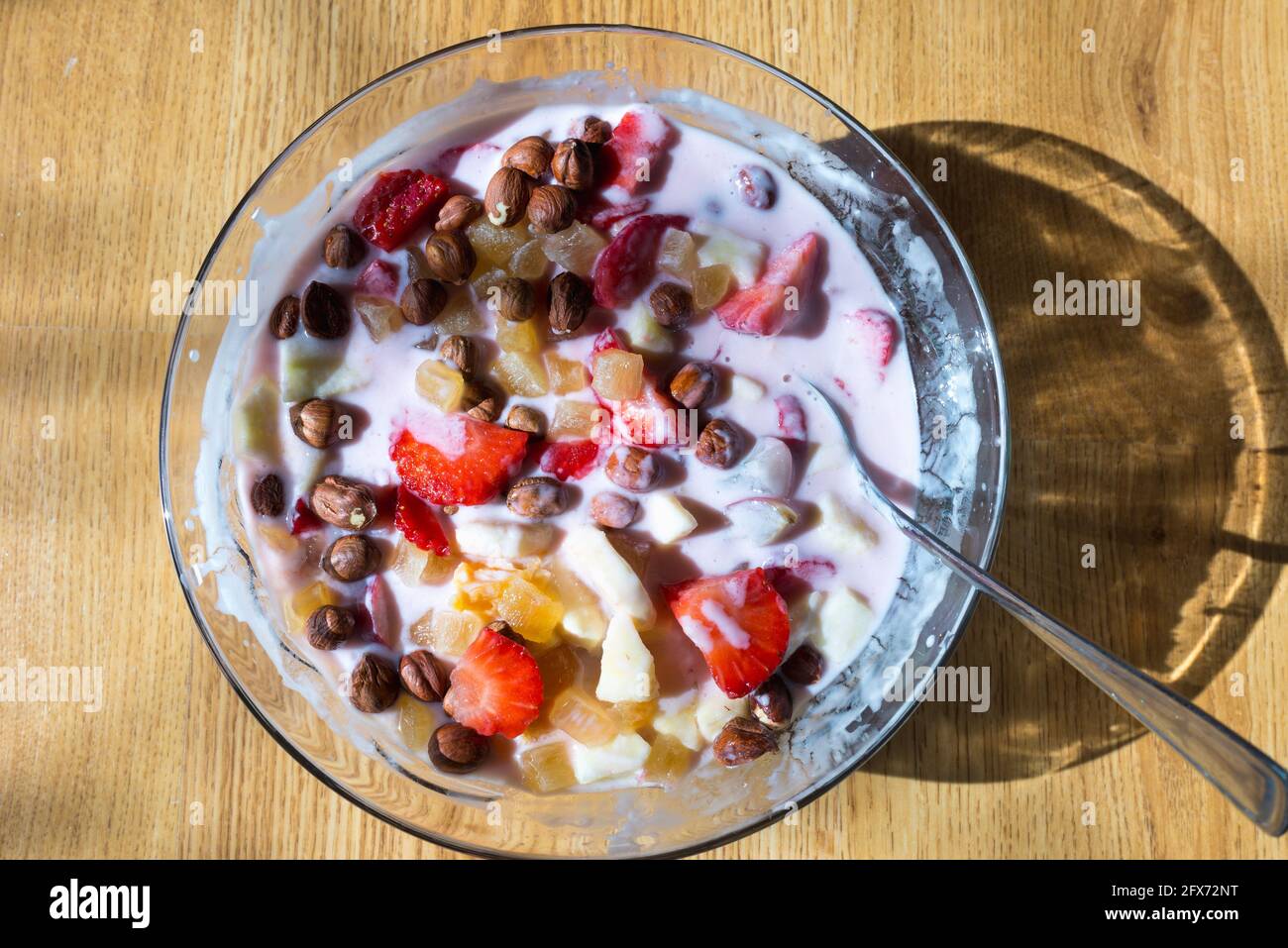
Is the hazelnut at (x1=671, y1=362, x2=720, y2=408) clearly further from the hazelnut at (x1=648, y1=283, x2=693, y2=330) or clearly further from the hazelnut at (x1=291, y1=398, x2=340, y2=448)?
the hazelnut at (x1=291, y1=398, x2=340, y2=448)

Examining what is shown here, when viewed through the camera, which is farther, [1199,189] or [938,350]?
[1199,189]

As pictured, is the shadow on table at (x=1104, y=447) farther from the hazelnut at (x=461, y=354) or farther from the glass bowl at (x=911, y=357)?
the hazelnut at (x=461, y=354)

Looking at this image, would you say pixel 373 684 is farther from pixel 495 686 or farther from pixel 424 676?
pixel 495 686

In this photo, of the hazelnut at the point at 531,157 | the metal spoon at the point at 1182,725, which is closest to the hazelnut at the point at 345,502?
the hazelnut at the point at 531,157

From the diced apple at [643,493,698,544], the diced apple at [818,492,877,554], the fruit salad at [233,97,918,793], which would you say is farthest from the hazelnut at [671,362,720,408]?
the diced apple at [818,492,877,554]

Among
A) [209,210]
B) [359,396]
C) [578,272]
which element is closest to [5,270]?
[209,210]

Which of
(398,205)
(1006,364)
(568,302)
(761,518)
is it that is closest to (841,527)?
(761,518)
